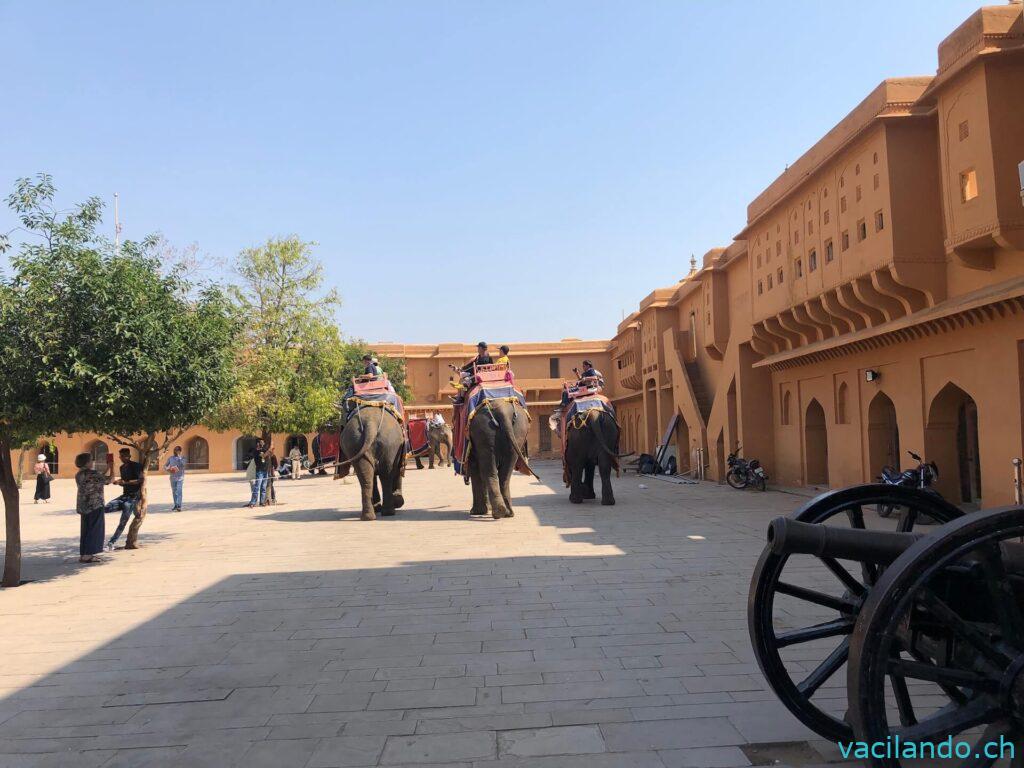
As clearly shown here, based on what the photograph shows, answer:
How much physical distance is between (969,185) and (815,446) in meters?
8.82

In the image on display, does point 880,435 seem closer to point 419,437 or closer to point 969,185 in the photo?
point 969,185

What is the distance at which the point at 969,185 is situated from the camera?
34.6 ft

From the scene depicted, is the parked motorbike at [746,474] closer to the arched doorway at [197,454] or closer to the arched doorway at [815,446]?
the arched doorway at [815,446]

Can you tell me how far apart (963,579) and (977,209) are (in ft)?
30.1

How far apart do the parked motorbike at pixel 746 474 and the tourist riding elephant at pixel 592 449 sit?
472cm

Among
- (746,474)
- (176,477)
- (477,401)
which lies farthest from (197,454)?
(477,401)

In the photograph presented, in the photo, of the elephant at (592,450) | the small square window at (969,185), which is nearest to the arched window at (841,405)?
the elephant at (592,450)

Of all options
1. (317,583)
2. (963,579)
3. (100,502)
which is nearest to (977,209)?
(963,579)

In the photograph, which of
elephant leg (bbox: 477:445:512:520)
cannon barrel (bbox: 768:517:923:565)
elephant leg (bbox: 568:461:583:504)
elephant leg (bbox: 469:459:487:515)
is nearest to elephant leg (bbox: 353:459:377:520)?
elephant leg (bbox: 469:459:487:515)

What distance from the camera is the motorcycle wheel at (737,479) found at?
18875mm

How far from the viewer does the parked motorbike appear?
1856 cm

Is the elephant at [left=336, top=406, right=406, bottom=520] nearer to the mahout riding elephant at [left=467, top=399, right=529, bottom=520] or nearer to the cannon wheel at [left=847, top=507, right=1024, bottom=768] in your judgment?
the mahout riding elephant at [left=467, top=399, right=529, bottom=520]

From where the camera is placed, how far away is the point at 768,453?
20.3m

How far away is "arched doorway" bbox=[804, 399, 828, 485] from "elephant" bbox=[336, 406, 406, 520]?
9916 millimetres
